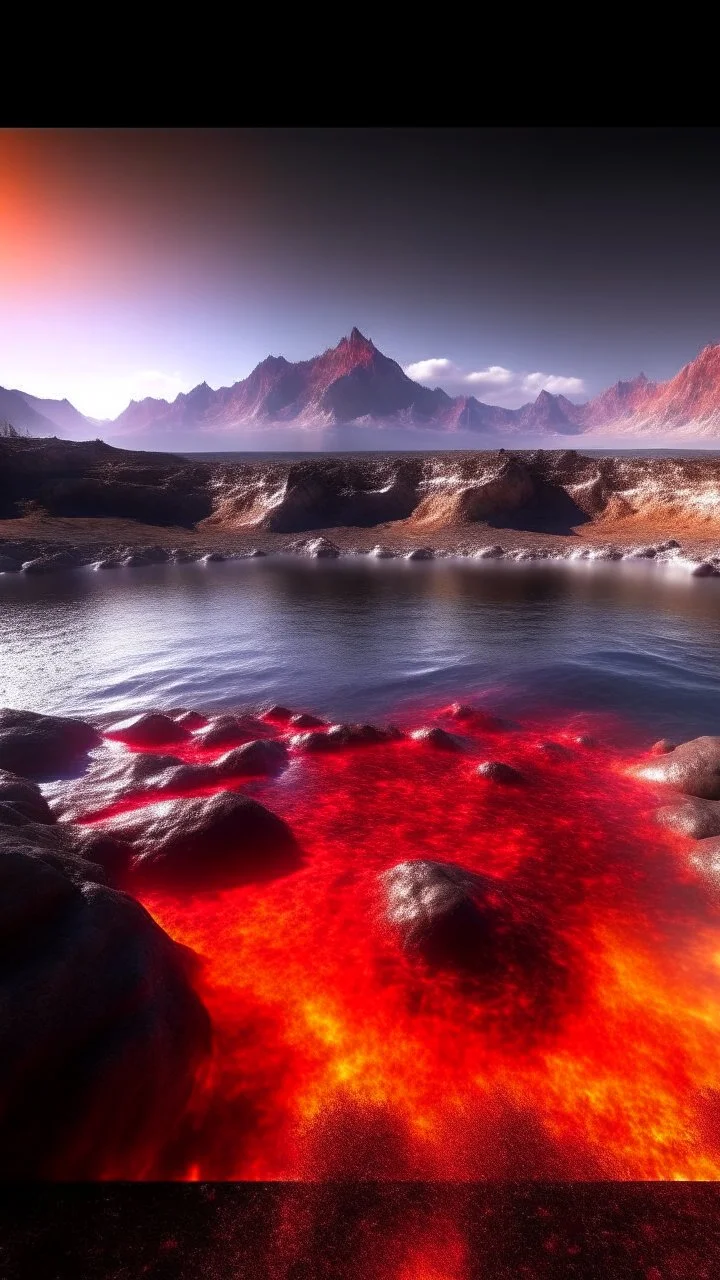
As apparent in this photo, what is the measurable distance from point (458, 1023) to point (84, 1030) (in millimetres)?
2865

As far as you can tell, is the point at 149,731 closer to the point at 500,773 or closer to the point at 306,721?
the point at 306,721

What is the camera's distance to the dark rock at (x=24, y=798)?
251 inches

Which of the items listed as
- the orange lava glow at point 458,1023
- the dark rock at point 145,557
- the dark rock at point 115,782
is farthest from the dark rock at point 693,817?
the dark rock at point 145,557

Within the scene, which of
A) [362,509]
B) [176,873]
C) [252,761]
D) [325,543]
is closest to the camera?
[176,873]

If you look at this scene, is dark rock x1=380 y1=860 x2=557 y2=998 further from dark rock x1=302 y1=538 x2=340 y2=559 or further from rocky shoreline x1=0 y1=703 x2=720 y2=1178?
dark rock x1=302 y1=538 x2=340 y2=559

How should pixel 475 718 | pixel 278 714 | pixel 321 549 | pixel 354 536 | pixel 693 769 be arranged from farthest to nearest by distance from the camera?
pixel 354 536 → pixel 321 549 → pixel 278 714 → pixel 475 718 → pixel 693 769

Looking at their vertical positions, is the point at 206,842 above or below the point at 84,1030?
below

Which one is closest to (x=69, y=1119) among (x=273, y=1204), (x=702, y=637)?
(x=273, y=1204)

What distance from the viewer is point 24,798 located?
664cm

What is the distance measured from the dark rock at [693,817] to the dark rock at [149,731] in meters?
8.20

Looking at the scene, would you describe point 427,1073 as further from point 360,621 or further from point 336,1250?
point 360,621

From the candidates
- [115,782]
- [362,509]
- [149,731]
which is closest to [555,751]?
[115,782]

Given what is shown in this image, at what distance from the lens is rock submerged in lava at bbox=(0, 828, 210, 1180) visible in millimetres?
2965

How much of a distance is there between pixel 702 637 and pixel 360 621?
1243 centimetres
